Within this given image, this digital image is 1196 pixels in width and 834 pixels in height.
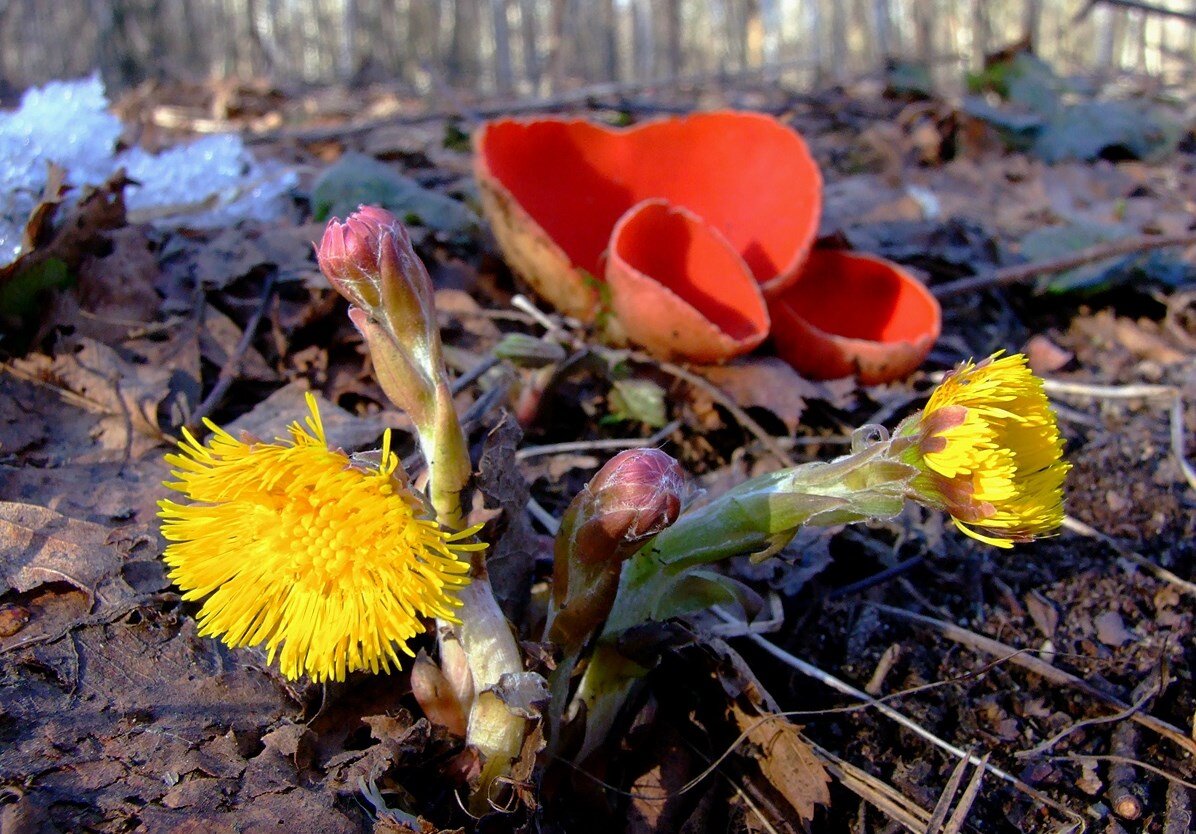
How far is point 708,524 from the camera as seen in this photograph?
1.14 metres

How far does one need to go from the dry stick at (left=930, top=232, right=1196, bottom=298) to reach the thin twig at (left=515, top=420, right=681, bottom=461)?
3.23 ft

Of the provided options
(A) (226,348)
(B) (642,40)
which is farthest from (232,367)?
(B) (642,40)

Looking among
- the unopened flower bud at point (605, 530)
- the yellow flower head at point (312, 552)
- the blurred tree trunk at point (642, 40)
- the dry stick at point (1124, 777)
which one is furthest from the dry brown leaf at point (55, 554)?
the blurred tree trunk at point (642, 40)

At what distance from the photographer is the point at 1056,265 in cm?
246

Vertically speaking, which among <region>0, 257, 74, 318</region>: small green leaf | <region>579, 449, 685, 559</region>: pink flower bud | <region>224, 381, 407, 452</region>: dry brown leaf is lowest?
<region>224, 381, 407, 452</region>: dry brown leaf

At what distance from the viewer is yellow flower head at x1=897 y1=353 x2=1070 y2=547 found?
→ 976 millimetres

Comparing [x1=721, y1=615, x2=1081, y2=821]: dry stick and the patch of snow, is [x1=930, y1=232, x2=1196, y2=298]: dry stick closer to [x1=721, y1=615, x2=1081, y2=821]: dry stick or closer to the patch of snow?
[x1=721, y1=615, x2=1081, y2=821]: dry stick

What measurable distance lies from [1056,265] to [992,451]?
5.88ft

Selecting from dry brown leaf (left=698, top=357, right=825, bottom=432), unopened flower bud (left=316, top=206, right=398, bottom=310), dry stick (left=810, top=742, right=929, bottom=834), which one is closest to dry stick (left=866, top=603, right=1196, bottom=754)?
Answer: dry stick (left=810, top=742, right=929, bottom=834)

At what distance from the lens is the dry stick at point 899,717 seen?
4.08ft

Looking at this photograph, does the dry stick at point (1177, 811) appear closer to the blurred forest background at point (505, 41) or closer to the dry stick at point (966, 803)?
the dry stick at point (966, 803)

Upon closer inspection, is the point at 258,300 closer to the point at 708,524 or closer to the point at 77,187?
the point at 77,187

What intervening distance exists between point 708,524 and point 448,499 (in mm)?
351

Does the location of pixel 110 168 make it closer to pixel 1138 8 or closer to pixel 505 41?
pixel 1138 8
